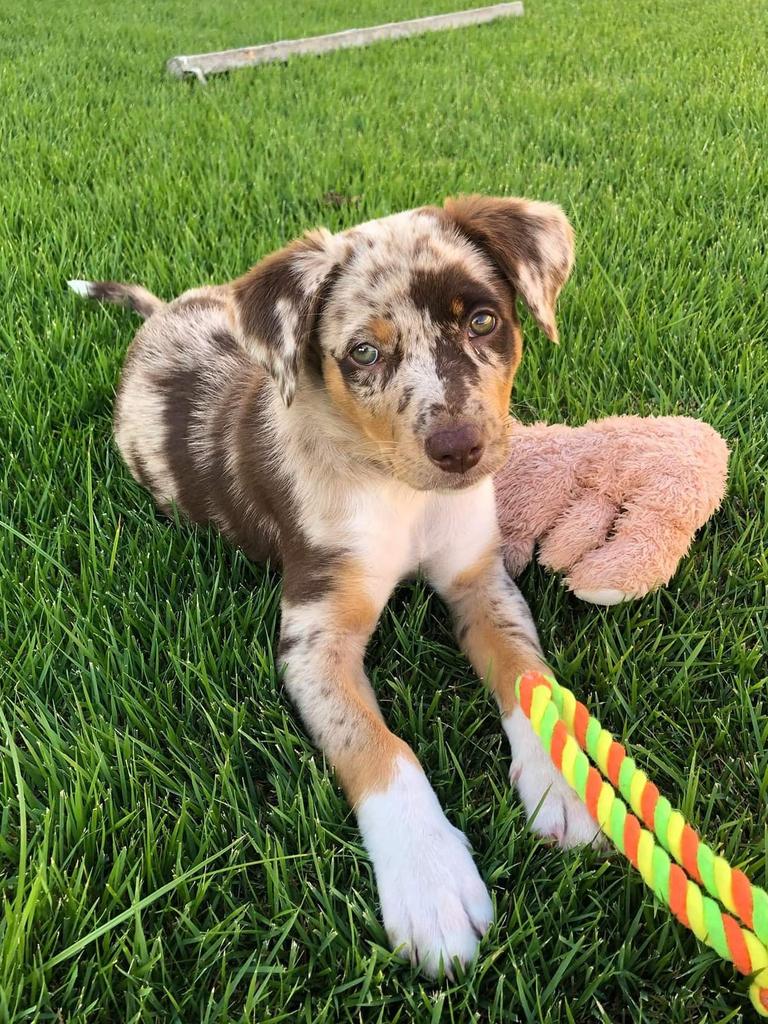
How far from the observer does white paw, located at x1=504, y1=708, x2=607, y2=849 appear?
214cm

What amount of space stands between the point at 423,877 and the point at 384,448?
4.22ft

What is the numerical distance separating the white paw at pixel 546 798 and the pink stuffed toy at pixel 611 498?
1.98 feet

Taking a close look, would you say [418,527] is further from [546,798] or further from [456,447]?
[546,798]

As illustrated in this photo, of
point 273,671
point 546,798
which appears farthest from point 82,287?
point 546,798

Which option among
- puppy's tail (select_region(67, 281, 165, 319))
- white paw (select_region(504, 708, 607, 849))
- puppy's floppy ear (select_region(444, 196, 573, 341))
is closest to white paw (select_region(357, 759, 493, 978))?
white paw (select_region(504, 708, 607, 849))

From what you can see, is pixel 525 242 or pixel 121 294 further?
pixel 121 294

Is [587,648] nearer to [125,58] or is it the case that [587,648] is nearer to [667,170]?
[667,170]

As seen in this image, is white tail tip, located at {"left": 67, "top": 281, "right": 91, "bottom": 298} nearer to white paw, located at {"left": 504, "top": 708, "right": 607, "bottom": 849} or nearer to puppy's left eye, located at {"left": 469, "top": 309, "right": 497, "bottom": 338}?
puppy's left eye, located at {"left": 469, "top": 309, "right": 497, "bottom": 338}

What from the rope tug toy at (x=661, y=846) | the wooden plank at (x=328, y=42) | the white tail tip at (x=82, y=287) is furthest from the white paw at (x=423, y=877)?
the wooden plank at (x=328, y=42)

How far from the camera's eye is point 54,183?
255 inches

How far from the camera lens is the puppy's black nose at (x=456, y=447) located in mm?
2475

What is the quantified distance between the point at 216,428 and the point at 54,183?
407 cm

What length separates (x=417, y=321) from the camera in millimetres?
2719

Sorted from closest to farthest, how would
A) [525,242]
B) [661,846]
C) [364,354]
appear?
1. [661,846]
2. [364,354]
3. [525,242]
